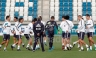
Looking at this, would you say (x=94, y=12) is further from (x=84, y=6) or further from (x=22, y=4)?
(x=22, y=4)

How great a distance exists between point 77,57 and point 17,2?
1194 inches

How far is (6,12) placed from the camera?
4009cm

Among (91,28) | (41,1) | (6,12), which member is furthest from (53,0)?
(91,28)

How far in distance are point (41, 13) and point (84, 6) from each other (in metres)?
6.19

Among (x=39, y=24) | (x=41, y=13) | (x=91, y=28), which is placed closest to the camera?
(x=39, y=24)

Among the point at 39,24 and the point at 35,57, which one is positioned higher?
the point at 39,24

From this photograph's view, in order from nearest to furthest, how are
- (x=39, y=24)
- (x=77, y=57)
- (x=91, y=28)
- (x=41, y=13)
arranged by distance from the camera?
1. (x=77, y=57)
2. (x=39, y=24)
3. (x=91, y=28)
4. (x=41, y=13)

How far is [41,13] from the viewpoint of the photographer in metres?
39.1

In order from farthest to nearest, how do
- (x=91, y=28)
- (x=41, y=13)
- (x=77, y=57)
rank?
(x=41, y=13), (x=91, y=28), (x=77, y=57)

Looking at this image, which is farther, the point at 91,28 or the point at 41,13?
the point at 41,13

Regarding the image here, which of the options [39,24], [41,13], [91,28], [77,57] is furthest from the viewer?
[41,13]

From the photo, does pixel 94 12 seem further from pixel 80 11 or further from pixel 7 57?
pixel 7 57

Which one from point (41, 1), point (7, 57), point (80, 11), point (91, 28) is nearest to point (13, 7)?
point (41, 1)

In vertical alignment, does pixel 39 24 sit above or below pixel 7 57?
above
